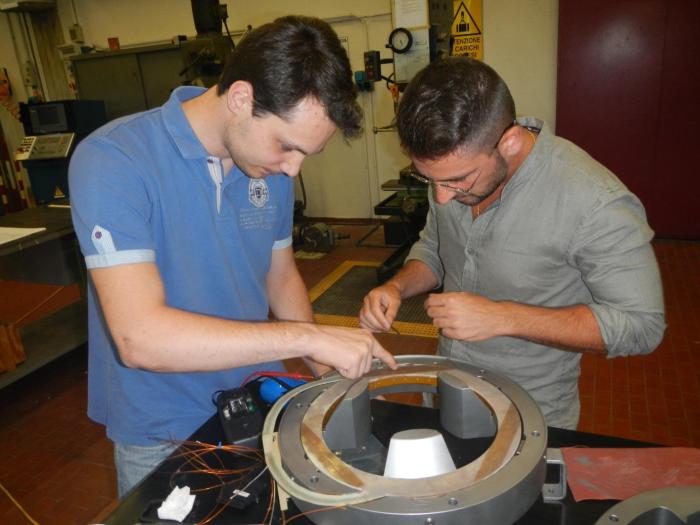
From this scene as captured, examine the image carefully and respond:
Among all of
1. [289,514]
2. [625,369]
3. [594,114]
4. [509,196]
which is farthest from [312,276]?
[289,514]

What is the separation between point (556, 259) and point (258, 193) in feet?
2.26

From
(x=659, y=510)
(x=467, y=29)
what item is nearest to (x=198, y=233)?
(x=659, y=510)

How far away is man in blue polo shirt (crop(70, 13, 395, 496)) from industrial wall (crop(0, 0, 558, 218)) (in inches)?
152

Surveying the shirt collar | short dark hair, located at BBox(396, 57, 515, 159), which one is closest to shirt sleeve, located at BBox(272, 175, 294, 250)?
the shirt collar

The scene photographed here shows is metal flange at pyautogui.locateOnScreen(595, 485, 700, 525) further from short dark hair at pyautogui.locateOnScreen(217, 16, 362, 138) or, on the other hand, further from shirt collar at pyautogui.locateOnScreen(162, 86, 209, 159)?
shirt collar at pyautogui.locateOnScreen(162, 86, 209, 159)

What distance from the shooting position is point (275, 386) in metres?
1.00

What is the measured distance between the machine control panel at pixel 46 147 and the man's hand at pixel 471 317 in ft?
14.1

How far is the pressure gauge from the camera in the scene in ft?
8.68

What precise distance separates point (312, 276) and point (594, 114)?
2.75m

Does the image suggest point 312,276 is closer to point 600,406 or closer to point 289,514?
point 600,406

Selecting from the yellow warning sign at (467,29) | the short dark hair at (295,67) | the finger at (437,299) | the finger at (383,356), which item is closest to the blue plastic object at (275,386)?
the finger at (383,356)

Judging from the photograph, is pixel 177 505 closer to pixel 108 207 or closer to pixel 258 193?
pixel 108 207

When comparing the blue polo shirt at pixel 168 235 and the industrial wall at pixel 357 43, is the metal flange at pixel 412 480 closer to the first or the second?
the blue polo shirt at pixel 168 235

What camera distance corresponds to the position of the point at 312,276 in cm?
425
